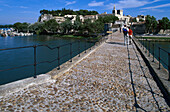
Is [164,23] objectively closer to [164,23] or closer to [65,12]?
[164,23]

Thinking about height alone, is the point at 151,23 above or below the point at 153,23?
above

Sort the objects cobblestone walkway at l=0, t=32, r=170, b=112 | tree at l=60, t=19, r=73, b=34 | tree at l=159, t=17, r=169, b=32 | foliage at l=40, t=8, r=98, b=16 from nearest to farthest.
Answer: cobblestone walkway at l=0, t=32, r=170, b=112
tree at l=159, t=17, r=169, b=32
tree at l=60, t=19, r=73, b=34
foliage at l=40, t=8, r=98, b=16

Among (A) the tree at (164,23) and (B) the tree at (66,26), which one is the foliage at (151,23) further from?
(B) the tree at (66,26)

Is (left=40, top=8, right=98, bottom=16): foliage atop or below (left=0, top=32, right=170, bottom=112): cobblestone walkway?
atop

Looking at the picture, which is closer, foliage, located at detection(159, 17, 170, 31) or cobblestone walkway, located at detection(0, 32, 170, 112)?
cobblestone walkway, located at detection(0, 32, 170, 112)

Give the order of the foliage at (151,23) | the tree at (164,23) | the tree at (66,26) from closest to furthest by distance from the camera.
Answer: the tree at (164,23), the tree at (66,26), the foliage at (151,23)

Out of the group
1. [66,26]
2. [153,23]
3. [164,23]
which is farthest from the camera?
[153,23]

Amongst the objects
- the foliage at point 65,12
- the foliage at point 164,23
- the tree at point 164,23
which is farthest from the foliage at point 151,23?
the foliage at point 65,12

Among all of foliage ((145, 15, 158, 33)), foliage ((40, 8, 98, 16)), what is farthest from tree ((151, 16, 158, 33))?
foliage ((40, 8, 98, 16))

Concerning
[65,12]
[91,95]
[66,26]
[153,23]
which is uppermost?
[65,12]

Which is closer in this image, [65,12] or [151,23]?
[151,23]

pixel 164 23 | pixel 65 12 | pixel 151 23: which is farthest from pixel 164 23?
pixel 65 12

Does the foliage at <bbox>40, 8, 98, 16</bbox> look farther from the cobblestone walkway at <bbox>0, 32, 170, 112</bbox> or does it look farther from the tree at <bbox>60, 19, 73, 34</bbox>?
the cobblestone walkway at <bbox>0, 32, 170, 112</bbox>

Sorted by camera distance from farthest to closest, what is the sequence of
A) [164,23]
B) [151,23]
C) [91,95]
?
[151,23], [164,23], [91,95]
